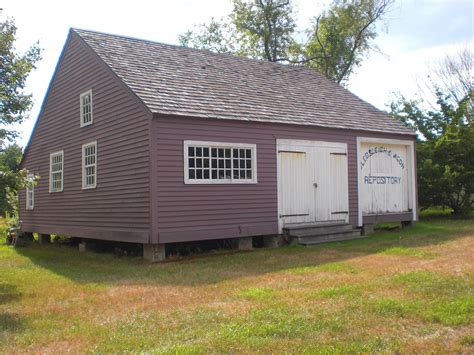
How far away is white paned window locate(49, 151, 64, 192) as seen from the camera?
53.2ft

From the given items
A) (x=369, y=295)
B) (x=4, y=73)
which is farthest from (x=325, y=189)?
(x=4, y=73)

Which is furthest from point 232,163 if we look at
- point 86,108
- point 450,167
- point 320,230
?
point 450,167

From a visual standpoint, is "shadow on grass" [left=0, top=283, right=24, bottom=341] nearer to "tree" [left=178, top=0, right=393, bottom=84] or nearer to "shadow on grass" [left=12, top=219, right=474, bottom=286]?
"shadow on grass" [left=12, top=219, right=474, bottom=286]

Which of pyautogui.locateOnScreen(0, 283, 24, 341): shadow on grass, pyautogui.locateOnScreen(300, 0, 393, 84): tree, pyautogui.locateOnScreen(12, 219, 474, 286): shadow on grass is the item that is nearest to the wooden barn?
pyautogui.locateOnScreen(12, 219, 474, 286): shadow on grass

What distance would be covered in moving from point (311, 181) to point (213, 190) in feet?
10.9

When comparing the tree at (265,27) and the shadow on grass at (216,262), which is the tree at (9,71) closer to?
the shadow on grass at (216,262)

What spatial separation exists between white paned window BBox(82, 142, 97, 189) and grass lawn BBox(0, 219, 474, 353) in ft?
10.7

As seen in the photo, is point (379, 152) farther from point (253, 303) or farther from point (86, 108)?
point (253, 303)

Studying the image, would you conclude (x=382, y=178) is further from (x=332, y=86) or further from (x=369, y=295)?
(x=369, y=295)

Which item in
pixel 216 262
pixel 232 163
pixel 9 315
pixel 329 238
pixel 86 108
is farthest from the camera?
pixel 86 108

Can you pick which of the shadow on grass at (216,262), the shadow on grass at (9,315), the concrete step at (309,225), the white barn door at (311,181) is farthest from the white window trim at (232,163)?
the shadow on grass at (9,315)

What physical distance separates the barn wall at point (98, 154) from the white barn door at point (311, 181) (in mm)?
3884

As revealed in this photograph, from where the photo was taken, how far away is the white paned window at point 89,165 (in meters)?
14.2

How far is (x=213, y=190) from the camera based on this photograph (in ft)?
40.3
